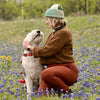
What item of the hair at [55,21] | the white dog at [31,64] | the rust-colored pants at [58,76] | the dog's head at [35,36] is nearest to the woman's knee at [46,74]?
the rust-colored pants at [58,76]

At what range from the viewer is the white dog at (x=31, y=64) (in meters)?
3.62

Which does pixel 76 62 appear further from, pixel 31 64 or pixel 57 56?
pixel 31 64

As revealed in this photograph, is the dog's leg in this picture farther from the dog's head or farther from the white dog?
the dog's head

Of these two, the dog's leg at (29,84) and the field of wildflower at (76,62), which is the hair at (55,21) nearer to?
the dog's leg at (29,84)

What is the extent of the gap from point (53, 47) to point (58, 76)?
1.50ft

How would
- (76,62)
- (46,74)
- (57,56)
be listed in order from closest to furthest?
(46,74)
(57,56)
(76,62)

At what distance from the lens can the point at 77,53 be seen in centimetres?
732

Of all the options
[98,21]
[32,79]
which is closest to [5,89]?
[32,79]

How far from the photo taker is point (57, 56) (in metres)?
3.61

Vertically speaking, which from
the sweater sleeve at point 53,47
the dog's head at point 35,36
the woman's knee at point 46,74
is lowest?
the woman's knee at point 46,74

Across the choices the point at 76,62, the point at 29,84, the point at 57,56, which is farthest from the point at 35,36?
the point at 76,62

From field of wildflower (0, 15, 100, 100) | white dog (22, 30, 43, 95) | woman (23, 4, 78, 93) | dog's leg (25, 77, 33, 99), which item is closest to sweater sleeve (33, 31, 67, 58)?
woman (23, 4, 78, 93)

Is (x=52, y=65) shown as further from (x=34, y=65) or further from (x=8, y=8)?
(x=8, y=8)

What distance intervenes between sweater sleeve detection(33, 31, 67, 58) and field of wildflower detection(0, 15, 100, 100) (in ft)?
2.07
